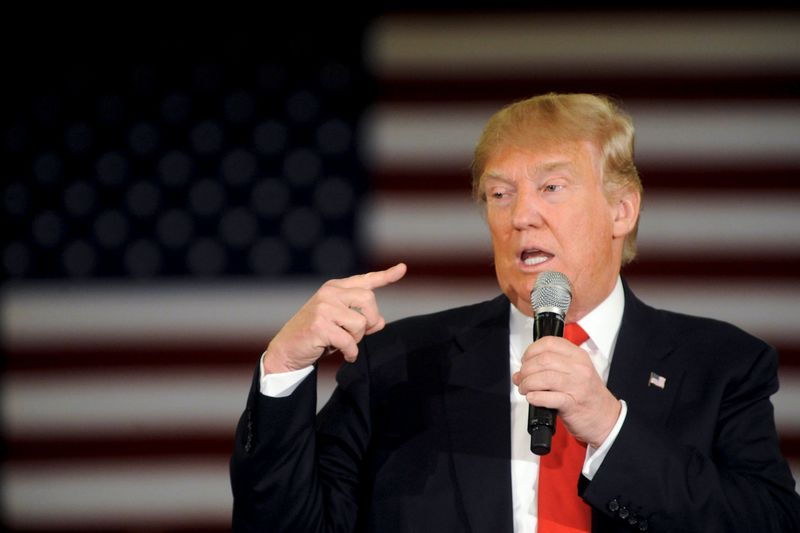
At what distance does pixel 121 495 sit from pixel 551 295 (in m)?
2.56

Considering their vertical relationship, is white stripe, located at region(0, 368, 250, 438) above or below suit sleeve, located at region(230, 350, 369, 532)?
below

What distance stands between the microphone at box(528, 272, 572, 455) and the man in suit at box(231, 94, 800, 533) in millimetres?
23

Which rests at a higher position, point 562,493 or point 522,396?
point 522,396

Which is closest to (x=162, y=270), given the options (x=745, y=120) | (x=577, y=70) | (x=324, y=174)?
(x=324, y=174)

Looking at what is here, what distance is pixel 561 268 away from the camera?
1.62m

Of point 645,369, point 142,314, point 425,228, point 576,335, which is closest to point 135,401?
point 142,314

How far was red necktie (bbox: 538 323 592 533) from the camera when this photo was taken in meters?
1.47

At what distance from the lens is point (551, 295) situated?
143cm

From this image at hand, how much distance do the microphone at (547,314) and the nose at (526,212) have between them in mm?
110

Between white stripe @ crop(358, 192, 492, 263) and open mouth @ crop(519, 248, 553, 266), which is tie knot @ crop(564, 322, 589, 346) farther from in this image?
white stripe @ crop(358, 192, 492, 263)

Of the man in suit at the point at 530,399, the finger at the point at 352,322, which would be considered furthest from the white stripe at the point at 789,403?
the finger at the point at 352,322

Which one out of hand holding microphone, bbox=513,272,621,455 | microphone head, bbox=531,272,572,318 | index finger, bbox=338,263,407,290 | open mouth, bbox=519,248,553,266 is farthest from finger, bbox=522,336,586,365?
open mouth, bbox=519,248,553,266

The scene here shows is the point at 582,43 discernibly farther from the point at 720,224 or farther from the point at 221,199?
the point at 221,199

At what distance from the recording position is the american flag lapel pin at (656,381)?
1568mm
